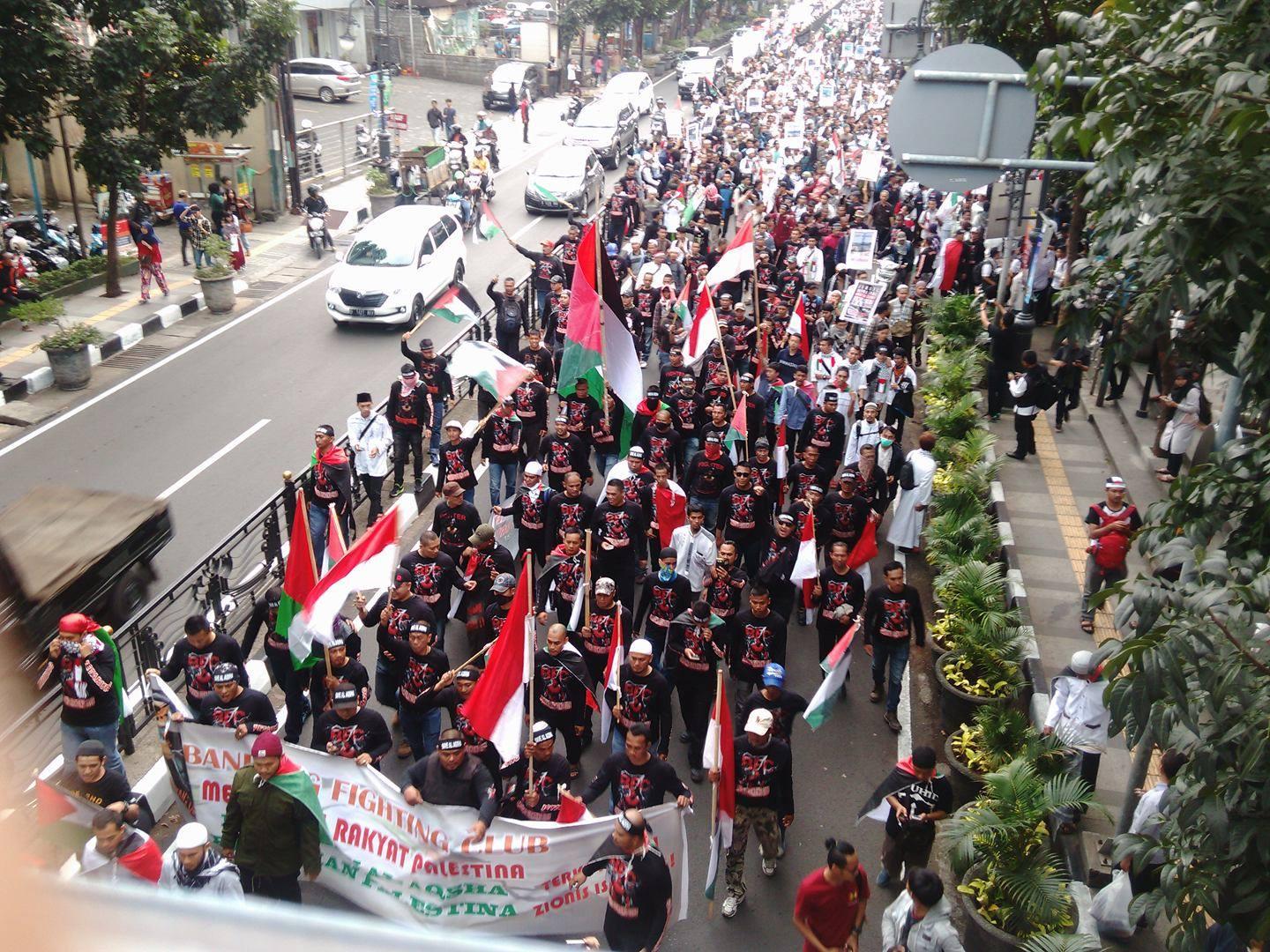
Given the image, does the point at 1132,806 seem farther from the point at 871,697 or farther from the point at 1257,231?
the point at 1257,231

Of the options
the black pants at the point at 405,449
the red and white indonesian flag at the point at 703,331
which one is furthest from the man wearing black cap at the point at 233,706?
the red and white indonesian flag at the point at 703,331

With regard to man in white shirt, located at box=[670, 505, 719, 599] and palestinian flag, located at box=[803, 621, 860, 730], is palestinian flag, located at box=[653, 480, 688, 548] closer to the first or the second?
man in white shirt, located at box=[670, 505, 719, 599]

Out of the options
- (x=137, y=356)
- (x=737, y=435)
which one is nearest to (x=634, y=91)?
(x=137, y=356)

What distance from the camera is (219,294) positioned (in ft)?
73.4

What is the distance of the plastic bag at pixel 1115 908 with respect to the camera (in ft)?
23.4

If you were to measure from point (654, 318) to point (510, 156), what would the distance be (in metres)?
24.8

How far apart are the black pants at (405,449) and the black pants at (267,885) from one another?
722cm

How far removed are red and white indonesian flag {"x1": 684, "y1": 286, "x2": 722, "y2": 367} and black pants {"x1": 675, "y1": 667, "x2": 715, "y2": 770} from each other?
5.51 m

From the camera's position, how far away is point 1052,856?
7281 millimetres

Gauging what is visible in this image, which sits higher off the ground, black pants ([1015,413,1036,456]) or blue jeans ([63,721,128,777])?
blue jeans ([63,721,128,777])

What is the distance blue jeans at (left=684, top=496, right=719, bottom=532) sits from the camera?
1219 centimetres

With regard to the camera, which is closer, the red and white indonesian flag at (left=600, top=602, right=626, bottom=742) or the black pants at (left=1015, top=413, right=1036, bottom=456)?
the red and white indonesian flag at (left=600, top=602, right=626, bottom=742)

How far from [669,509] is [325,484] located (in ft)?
11.2

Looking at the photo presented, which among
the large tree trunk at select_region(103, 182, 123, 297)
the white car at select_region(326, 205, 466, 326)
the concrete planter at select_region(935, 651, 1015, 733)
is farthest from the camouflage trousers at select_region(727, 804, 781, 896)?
the large tree trunk at select_region(103, 182, 123, 297)
